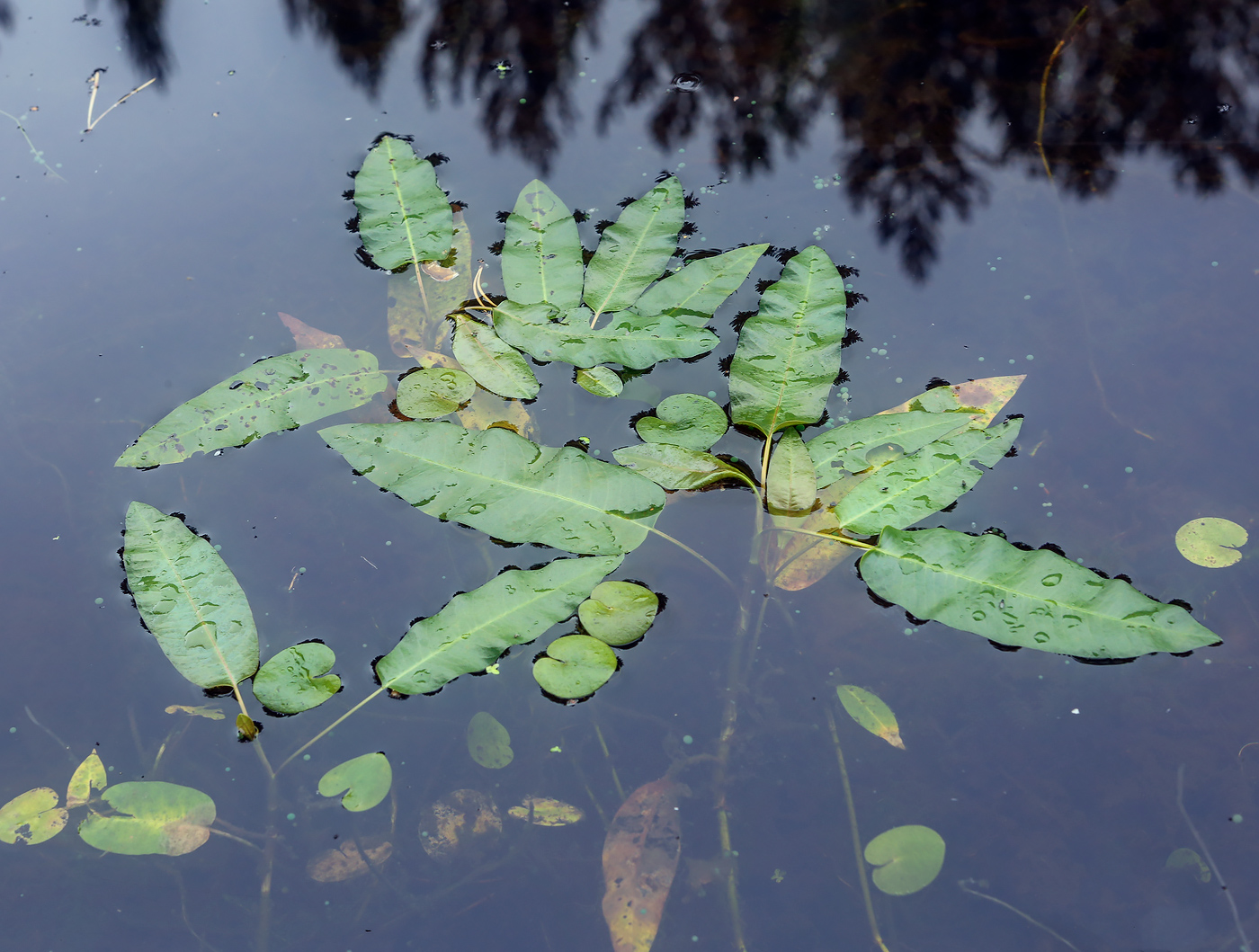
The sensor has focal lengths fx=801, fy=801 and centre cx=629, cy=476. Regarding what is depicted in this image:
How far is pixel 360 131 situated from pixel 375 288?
1.30 ft

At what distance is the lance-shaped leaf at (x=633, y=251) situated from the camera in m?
1.37

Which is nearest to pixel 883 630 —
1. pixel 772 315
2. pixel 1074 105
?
pixel 772 315

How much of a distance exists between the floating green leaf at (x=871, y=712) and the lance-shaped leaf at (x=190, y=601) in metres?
0.85

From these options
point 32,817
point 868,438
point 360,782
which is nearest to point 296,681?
point 360,782

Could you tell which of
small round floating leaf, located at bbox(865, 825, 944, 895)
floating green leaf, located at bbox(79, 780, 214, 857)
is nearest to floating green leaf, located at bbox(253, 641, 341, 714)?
floating green leaf, located at bbox(79, 780, 214, 857)

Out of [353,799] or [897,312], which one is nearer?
[353,799]

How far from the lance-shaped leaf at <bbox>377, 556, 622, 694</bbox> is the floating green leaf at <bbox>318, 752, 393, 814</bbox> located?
0.10m

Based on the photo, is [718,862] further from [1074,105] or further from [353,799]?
[1074,105]

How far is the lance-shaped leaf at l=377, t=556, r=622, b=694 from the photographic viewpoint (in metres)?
1.13

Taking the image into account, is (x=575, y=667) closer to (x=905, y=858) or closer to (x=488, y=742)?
(x=488, y=742)

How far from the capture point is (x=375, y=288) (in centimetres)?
142

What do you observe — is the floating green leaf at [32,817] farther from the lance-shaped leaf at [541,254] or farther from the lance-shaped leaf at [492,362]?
the lance-shaped leaf at [541,254]

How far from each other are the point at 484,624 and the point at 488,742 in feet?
0.53

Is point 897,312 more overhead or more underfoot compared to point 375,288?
more underfoot
